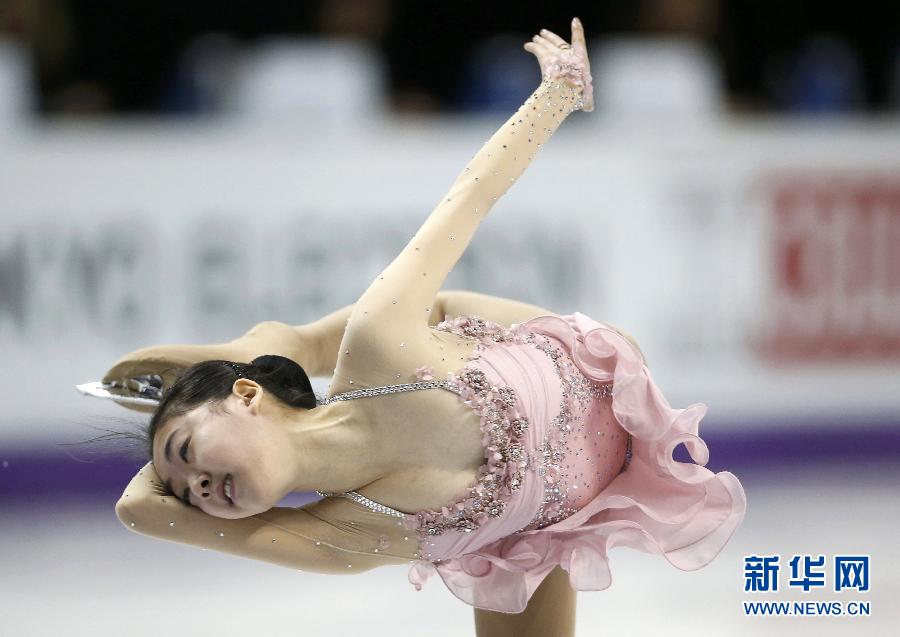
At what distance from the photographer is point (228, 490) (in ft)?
6.77

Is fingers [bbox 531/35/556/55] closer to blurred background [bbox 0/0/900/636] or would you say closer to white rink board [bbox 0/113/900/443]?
blurred background [bbox 0/0/900/636]

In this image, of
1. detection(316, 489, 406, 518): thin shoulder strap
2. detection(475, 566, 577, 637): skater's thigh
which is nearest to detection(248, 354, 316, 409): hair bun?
detection(316, 489, 406, 518): thin shoulder strap

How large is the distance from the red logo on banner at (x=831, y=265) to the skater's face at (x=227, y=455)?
2995 mm

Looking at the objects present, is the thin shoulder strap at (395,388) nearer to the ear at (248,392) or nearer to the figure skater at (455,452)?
the figure skater at (455,452)

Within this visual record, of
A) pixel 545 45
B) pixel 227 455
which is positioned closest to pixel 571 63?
pixel 545 45

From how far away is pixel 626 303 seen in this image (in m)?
4.57

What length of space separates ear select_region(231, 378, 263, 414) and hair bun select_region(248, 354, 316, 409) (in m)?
0.04

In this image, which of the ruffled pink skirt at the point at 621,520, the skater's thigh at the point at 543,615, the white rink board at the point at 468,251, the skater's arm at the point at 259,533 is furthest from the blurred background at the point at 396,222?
the skater's arm at the point at 259,533

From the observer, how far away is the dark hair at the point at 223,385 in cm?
212

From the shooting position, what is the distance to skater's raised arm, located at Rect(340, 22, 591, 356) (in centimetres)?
211

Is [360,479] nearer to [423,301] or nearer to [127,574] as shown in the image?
[423,301]

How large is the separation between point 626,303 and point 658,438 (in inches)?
91.4

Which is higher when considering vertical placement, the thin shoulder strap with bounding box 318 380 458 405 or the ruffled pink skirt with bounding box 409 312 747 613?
the thin shoulder strap with bounding box 318 380 458 405

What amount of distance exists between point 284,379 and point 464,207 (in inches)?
19.1
